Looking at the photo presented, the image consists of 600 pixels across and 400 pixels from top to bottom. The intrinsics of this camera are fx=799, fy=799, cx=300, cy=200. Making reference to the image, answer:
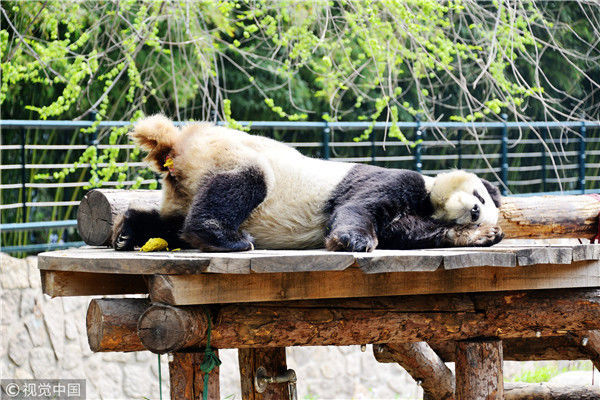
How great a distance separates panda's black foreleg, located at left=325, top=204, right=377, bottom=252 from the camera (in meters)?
2.99

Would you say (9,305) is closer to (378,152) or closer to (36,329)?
(36,329)

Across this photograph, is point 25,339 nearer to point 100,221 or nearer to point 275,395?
point 100,221

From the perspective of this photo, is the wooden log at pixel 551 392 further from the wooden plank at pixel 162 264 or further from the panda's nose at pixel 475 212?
the wooden plank at pixel 162 264

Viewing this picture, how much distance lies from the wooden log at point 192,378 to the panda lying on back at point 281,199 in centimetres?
52

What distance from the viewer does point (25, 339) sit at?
6090 mm

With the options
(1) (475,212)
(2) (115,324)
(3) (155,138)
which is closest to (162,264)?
(2) (115,324)

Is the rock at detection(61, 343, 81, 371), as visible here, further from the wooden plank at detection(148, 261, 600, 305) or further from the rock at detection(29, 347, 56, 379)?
the wooden plank at detection(148, 261, 600, 305)

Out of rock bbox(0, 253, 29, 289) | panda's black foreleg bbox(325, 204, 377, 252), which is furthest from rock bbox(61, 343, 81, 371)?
panda's black foreleg bbox(325, 204, 377, 252)

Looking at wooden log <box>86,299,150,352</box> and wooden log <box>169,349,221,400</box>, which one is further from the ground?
wooden log <box>86,299,150,352</box>

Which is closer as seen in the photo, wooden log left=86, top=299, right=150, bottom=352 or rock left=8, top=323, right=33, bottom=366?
wooden log left=86, top=299, right=150, bottom=352

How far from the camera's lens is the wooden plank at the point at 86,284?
3.09 meters

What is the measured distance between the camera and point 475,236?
3.41 m

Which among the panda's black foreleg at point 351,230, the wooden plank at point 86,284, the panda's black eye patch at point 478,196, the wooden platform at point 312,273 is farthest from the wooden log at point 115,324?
the panda's black eye patch at point 478,196

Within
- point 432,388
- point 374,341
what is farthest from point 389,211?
point 432,388
